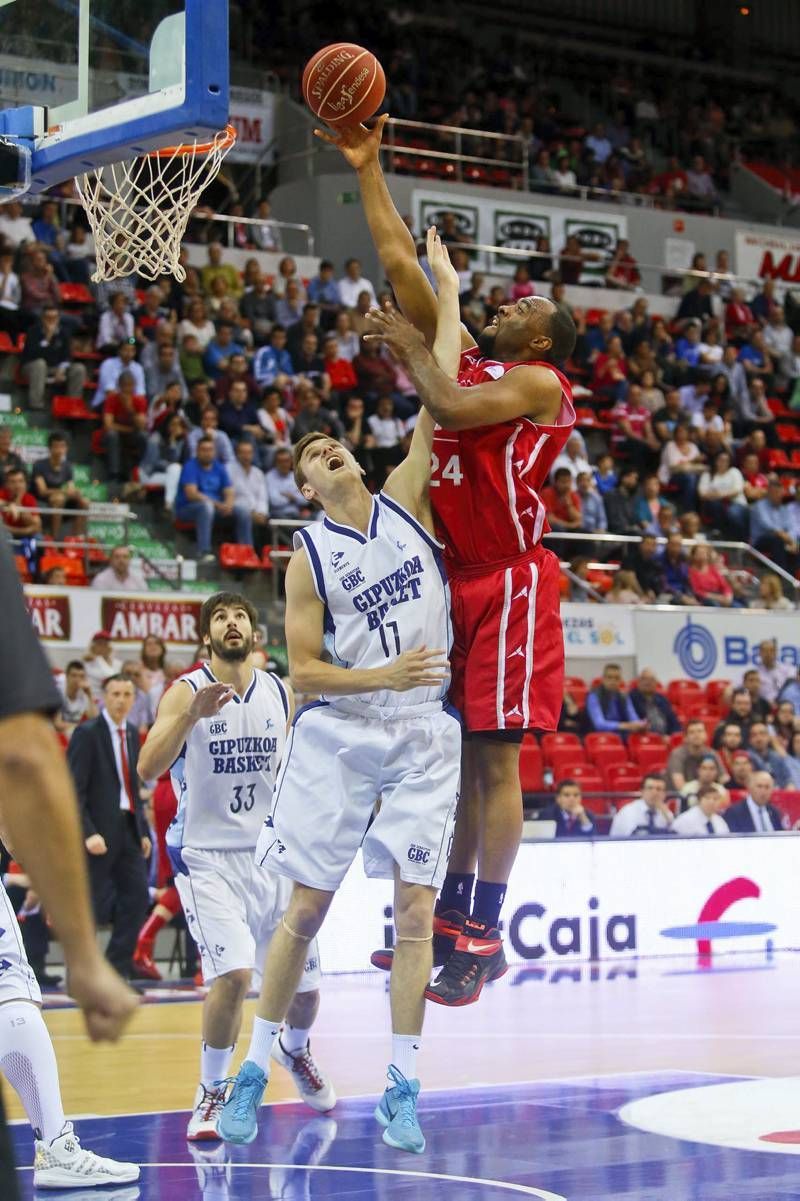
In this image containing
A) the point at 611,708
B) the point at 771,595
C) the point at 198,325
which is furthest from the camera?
the point at 771,595

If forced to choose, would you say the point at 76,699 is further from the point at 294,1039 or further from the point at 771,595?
the point at 771,595

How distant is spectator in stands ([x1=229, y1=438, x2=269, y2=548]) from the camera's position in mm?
15945

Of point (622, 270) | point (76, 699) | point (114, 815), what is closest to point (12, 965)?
point (114, 815)

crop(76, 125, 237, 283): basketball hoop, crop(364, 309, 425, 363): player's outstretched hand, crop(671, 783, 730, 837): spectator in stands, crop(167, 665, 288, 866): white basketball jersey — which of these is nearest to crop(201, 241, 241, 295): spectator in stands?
crop(671, 783, 730, 837): spectator in stands

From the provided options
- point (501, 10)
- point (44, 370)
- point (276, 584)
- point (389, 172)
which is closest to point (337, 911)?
point (276, 584)

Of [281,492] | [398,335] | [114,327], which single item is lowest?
[398,335]

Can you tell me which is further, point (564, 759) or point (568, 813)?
point (564, 759)

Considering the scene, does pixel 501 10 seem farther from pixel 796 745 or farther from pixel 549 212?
pixel 796 745

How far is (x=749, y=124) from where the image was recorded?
29422mm

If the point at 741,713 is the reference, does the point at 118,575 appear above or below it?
above

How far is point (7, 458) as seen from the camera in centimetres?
1481

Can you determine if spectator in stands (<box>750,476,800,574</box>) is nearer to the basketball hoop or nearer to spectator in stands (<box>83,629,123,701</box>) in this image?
spectator in stands (<box>83,629,123,701</box>)

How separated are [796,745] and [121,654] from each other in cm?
613

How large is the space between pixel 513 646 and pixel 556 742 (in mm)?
9492
